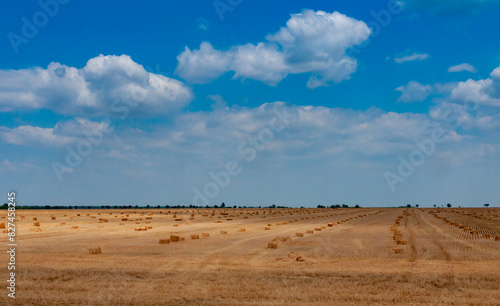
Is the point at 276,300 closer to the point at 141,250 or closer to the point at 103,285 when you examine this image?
the point at 103,285

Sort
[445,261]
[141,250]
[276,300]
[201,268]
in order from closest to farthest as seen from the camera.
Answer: [276,300]
[201,268]
[445,261]
[141,250]

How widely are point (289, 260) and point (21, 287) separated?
10018 millimetres

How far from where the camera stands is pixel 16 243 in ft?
89.0

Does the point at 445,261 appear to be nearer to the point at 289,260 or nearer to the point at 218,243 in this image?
the point at 289,260

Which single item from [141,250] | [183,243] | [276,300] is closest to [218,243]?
[183,243]

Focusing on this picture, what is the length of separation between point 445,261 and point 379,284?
6268 mm

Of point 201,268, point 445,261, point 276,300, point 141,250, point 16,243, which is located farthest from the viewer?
point 16,243

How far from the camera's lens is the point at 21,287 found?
14125 mm

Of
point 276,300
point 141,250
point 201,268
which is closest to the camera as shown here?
point 276,300

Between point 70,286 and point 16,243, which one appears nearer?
point 70,286

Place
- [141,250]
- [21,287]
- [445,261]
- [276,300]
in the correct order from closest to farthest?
[276,300], [21,287], [445,261], [141,250]

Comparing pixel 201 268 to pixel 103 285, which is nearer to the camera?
pixel 103 285

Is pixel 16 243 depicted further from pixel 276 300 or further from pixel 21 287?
pixel 276 300

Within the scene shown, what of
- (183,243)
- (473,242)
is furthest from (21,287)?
(473,242)
